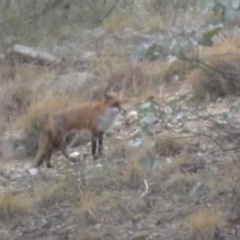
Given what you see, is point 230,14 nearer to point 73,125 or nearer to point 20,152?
point 73,125

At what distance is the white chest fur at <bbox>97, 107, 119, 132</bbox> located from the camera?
930cm

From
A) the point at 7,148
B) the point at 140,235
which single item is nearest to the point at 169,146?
the point at 140,235

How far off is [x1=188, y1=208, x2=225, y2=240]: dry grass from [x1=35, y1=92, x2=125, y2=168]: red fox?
9.09 ft

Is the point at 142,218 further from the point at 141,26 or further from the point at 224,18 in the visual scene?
the point at 141,26

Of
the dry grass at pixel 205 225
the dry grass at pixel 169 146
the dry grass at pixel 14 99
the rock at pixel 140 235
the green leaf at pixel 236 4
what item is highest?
the green leaf at pixel 236 4

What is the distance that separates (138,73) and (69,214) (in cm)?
413

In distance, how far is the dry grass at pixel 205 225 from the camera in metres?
6.25

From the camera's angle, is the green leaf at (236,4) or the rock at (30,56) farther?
the rock at (30,56)

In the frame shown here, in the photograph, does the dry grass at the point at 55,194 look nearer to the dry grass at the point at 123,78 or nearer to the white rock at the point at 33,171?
the white rock at the point at 33,171

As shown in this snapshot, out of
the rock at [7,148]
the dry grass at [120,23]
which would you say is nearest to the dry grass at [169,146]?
the rock at [7,148]

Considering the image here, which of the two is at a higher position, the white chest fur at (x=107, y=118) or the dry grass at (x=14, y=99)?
the white chest fur at (x=107, y=118)

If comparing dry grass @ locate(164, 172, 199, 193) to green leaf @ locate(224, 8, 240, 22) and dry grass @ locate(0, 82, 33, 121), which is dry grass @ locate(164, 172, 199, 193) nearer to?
green leaf @ locate(224, 8, 240, 22)

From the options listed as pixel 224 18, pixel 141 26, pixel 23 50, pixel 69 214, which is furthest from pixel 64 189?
pixel 141 26

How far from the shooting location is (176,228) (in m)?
6.50
